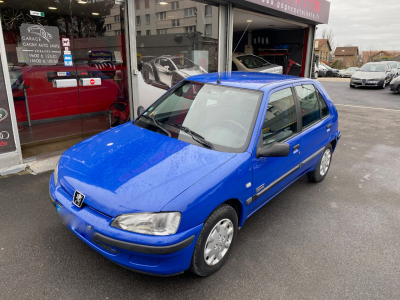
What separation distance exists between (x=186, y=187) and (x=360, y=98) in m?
14.5

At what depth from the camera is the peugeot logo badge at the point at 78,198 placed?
2309 mm

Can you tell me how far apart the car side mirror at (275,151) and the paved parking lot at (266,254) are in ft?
3.22

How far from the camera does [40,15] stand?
6.02 meters

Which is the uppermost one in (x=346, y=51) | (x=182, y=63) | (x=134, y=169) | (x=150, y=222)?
(x=346, y=51)

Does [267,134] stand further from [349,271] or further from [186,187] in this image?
[349,271]

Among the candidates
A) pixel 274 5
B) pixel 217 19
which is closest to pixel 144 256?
pixel 217 19

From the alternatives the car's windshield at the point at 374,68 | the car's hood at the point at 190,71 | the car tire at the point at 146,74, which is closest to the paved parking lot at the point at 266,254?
the car tire at the point at 146,74

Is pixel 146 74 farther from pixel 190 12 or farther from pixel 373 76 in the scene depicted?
pixel 373 76

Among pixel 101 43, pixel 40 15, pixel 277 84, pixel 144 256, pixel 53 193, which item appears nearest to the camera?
pixel 144 256

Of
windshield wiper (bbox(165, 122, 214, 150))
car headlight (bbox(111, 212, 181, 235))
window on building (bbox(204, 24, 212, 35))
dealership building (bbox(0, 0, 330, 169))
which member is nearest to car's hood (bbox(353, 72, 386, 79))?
dealership building (bbox(0, 0, 330, 169))

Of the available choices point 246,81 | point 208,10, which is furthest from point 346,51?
point 246,81

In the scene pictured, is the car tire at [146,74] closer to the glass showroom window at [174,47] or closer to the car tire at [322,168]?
the glass showroom window at [174,47]

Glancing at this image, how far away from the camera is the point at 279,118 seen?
3.22 m

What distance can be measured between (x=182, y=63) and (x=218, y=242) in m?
5.65
